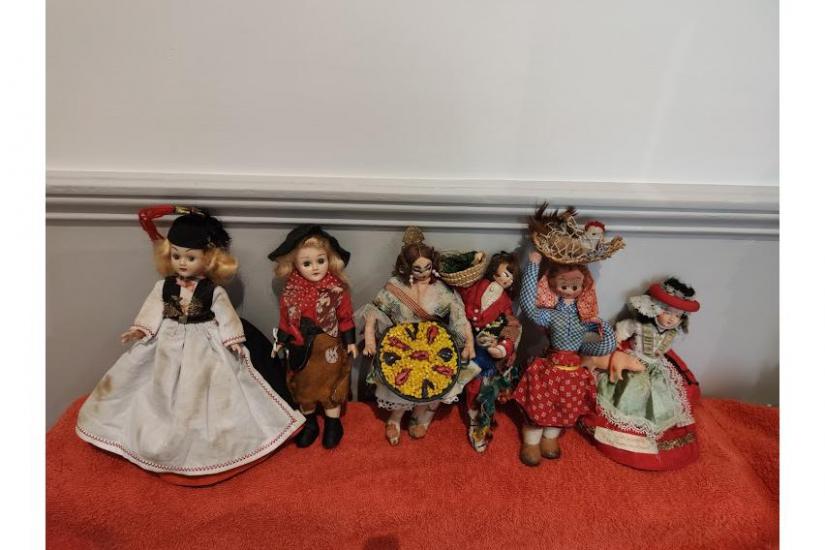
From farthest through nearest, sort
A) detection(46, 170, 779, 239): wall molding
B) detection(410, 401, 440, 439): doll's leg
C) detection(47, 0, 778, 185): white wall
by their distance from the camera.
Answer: detection(410, 401, 440, 439): doll's leg
detection(46, 170, 779, 239): wall molding
detection(47, 0, 778, 185): white wall

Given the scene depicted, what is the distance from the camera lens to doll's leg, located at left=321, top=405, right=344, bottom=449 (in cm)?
117

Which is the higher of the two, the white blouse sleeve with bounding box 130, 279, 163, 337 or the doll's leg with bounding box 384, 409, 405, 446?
the white blouse sleeve with bounding box 130, 279, 163, 337

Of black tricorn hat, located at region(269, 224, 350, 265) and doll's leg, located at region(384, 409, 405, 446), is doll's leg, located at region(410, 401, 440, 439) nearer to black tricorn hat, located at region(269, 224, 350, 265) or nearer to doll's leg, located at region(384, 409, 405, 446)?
doll's leg, located at region(384, 409, 405, 446)

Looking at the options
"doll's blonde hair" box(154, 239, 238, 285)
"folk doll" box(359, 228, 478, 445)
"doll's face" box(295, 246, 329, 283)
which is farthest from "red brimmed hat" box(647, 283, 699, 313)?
"doll's blonde hair" box(154, 239, 238, 285)

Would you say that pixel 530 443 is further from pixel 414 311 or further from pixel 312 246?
pixel 312 246

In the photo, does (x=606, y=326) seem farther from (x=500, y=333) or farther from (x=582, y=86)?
(x=582, y=86)

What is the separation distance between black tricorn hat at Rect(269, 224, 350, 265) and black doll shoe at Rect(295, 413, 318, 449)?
0.43 meters

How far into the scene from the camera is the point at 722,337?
4.58ft

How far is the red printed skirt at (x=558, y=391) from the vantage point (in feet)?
3.78

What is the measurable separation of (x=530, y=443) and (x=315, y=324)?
612 millimetres

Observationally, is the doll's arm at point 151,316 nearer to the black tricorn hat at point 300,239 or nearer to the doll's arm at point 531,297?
the black tricorn hat at point 300,239

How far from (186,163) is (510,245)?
0.83 metres

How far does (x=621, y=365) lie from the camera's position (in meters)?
1.18

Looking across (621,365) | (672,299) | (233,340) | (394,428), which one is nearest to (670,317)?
(672,299)
